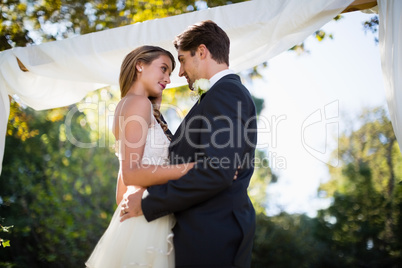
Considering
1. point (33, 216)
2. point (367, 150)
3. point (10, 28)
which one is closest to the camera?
point (10, 28)

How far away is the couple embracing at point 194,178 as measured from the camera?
199cm

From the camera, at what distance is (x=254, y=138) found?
218cm

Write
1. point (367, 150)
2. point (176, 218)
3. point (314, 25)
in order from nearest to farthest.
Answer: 1. point (176, 218)
2. point (314, 25)
3. point (367, 150)

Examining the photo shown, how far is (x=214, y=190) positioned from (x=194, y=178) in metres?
0.10

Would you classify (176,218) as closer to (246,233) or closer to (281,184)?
(246,233)

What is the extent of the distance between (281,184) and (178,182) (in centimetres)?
1141

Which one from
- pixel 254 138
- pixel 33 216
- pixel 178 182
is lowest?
pixel 33 216

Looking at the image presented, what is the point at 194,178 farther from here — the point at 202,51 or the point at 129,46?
the point at 129,46

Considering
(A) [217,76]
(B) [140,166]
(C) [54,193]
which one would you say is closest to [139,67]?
(A) [217,76]

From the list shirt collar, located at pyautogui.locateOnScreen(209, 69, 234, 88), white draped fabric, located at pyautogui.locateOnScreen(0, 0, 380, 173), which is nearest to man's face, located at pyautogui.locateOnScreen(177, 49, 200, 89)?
shirt collar, located at pyautogui.locateOnScreen(209, 69, 234, 88)

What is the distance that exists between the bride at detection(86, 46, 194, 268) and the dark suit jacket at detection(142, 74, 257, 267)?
0.25 feet

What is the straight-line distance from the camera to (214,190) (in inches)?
78.5

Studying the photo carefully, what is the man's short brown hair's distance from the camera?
7.61 ft

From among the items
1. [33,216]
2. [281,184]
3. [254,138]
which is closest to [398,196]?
[281,184]
